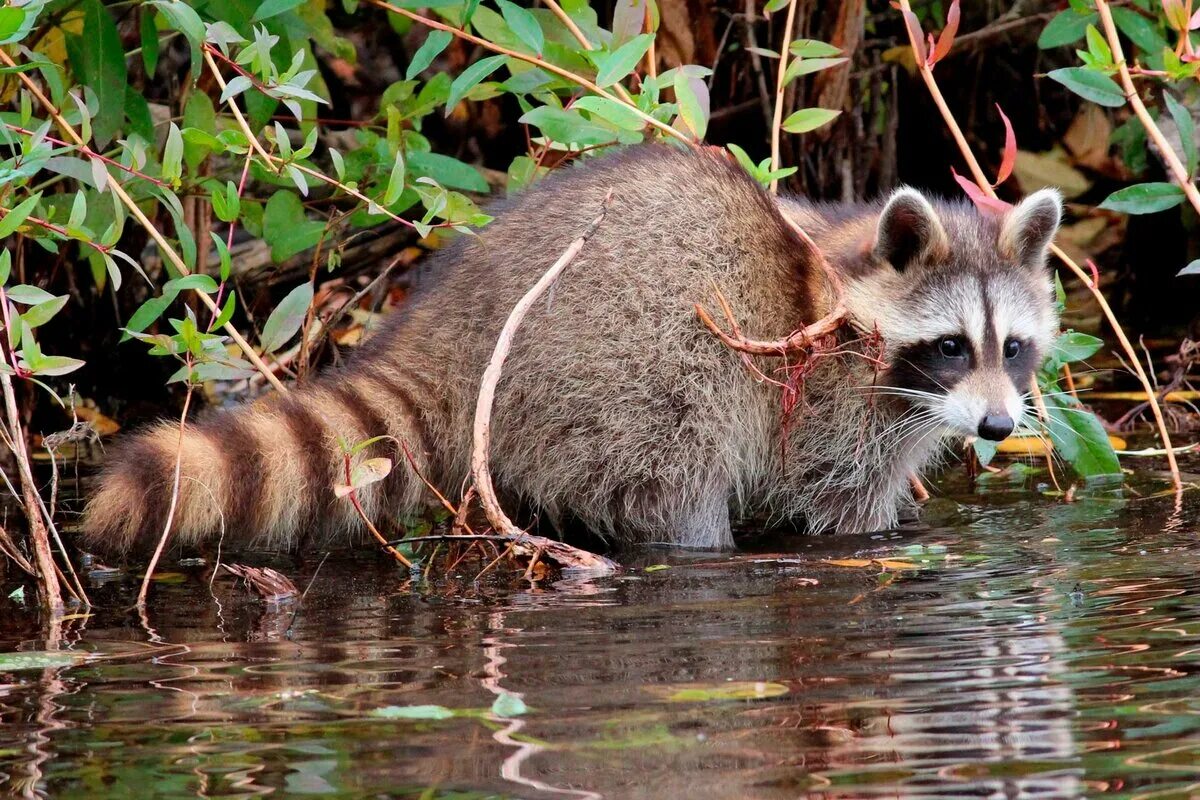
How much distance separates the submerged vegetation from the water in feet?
1.50

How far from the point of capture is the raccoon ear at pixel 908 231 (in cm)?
419

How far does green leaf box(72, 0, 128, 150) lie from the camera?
410 cm

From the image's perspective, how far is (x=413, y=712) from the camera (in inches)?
92.9

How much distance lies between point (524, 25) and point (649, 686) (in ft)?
6.52

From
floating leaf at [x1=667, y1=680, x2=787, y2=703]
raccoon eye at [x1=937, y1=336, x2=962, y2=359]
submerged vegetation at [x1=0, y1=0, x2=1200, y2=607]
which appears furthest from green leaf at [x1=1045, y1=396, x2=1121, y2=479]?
floating leaf at [x1=667, y1=680, x2=787, y2=703]

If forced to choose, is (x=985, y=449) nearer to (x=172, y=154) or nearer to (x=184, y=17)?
(x=172, y=154)

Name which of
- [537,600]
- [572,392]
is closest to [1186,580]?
[537,600]

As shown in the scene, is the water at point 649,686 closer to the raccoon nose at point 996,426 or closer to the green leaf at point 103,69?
the raccoon nose at point 996,426

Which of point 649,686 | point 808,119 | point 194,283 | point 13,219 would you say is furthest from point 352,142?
point 649,686

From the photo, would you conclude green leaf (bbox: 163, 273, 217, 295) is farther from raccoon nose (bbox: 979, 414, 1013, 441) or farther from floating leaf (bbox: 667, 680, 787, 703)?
raccoon nose (bbox: 979, 414, 1013, 441)

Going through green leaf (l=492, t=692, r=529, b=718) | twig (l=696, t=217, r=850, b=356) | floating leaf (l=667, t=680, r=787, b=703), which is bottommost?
floating leaf (l=667, t=680, r=787, b=703)

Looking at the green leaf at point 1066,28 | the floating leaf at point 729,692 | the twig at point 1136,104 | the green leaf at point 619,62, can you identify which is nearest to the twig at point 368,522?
the green leaf at point 619,62

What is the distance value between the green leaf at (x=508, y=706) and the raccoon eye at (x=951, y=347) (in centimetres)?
226

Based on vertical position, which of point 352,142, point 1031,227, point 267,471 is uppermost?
point 352,142
